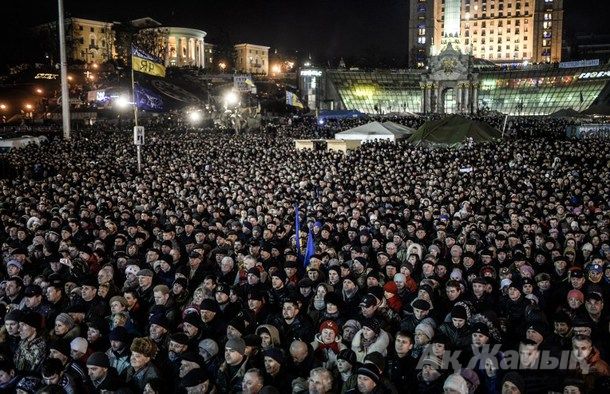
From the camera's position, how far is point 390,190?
1400 centimetres

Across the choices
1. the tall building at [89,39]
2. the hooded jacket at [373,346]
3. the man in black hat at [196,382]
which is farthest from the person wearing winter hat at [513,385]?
the tall building at [89,39]

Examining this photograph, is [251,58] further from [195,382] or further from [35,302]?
[195,382]

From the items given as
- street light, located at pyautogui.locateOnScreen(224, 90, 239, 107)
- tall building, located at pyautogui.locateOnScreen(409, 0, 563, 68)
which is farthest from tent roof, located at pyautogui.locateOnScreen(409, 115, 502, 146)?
tall building, located at pyautogui.locateOnScreen(409, 0, 563, 68)

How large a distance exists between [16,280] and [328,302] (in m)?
4.33

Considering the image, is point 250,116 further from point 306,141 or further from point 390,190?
point 390,190

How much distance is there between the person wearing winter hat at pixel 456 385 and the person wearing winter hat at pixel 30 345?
155 inches

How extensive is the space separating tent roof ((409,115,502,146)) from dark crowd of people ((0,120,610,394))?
607 cm

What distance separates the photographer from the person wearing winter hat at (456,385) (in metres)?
4.00

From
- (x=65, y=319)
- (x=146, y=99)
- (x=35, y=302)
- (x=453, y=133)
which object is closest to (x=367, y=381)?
(x=65, y=319)

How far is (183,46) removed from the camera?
93.0 meters

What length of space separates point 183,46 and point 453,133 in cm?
7972

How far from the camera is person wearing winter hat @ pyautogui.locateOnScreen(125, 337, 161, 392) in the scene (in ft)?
15.2

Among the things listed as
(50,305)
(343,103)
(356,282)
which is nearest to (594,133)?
(356,282)

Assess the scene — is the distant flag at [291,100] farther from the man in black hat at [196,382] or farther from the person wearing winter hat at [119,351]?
the man in black hat at [196,382]
